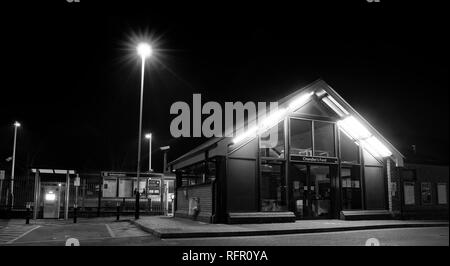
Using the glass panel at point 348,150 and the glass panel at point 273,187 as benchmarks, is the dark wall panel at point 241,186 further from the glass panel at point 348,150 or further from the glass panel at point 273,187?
the glass panel at point 348,150

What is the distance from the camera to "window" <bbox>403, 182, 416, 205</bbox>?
23109mm

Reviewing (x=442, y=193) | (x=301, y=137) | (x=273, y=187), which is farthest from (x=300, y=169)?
(x=442, y=193)

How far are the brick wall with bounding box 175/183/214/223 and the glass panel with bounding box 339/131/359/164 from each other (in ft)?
24.9

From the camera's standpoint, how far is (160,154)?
7019 centimetres

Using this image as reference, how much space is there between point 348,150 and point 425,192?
6.47 m

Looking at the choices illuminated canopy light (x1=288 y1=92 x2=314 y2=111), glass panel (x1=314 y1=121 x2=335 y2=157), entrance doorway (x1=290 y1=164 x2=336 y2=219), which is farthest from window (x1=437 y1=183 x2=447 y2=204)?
illuminated canopy light (x1=288 y1=92 x2=314 y2=111)

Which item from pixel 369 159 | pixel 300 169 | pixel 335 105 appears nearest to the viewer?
pixel 300 169

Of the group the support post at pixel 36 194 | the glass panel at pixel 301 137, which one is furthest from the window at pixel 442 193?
the support post at pixel 36 194

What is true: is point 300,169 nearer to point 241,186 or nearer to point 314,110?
point 314,110

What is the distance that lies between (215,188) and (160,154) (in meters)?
53.4

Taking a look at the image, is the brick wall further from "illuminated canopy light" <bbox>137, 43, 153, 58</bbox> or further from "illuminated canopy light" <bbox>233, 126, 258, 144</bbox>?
"illuminated canopy light" <bbox>137, 43, 153, 58</bbox>

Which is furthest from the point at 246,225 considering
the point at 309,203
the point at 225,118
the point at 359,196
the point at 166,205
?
the point at 166,205

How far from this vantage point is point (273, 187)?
19.4 m
